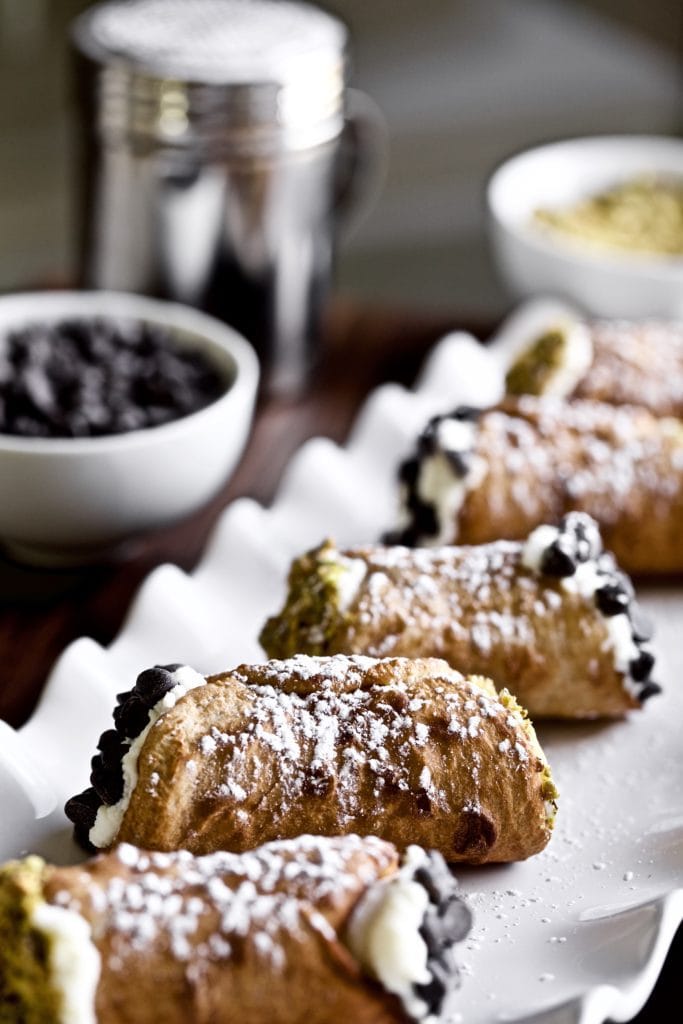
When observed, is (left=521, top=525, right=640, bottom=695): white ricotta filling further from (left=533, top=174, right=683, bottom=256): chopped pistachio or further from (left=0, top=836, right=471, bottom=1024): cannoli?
(left=533, top=174, right=683, bottom=256): chopped pistachio

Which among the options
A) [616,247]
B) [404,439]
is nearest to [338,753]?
[404,439]

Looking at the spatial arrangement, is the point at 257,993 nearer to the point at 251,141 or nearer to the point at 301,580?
the point at 301,580

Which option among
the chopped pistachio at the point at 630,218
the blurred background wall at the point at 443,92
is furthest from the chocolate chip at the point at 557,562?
the blurred background wall at the point at 443,92

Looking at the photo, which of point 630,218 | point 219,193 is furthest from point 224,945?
point 630,218

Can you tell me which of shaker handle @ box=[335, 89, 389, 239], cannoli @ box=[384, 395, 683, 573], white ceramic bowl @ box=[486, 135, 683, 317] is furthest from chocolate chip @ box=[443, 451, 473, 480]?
shaker handle @ box=[335, 89, 389, 239]

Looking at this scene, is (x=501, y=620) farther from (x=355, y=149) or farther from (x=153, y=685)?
(x=355, y=149)
